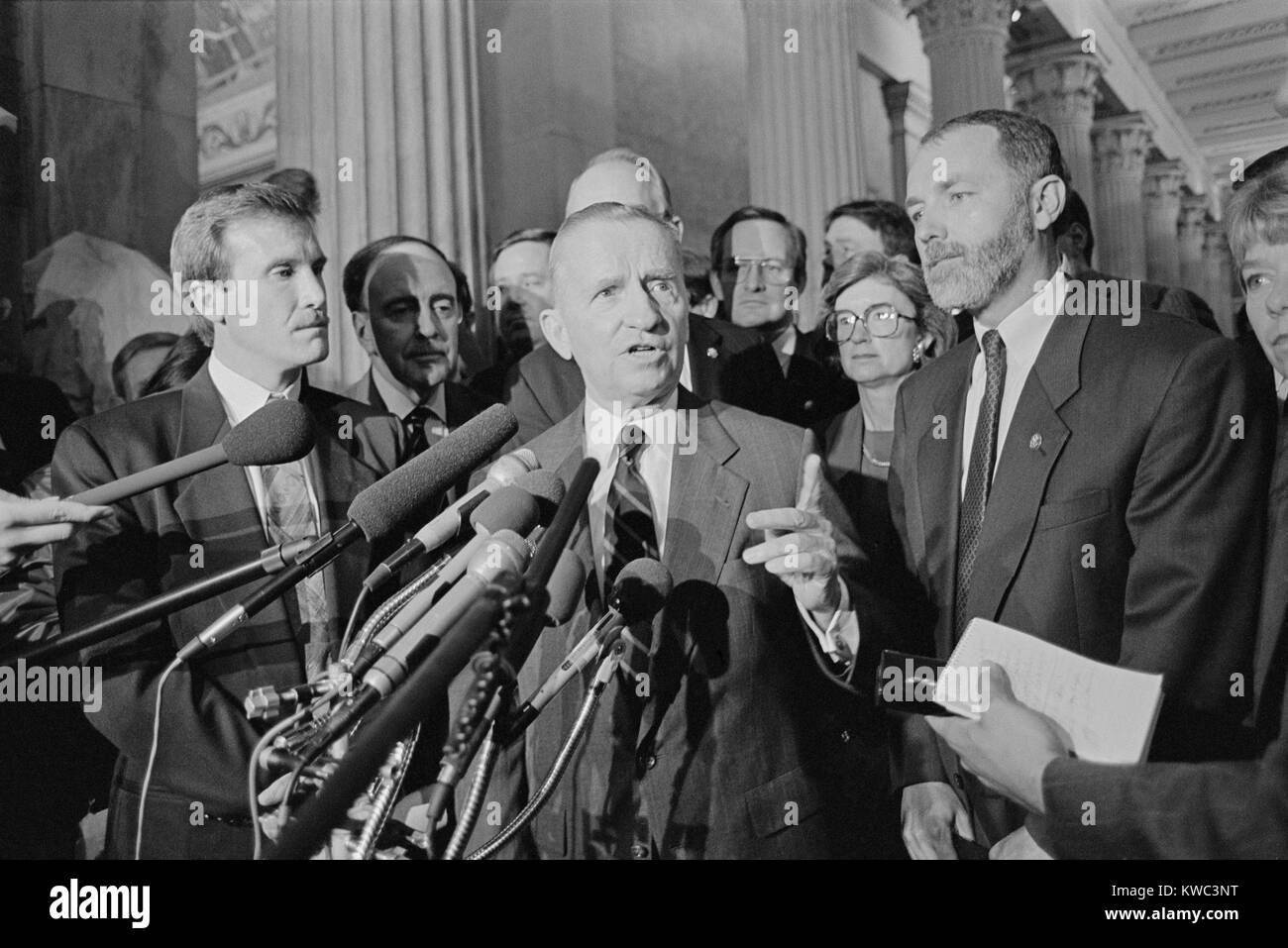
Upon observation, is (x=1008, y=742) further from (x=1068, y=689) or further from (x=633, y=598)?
(x=633, y=598)

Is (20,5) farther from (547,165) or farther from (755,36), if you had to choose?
(755,36)

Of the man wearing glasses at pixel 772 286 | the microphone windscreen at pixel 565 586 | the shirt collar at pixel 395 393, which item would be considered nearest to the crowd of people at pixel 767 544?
the microphone windscreen at pixel 565 586

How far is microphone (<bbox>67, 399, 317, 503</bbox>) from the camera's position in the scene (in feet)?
5.18

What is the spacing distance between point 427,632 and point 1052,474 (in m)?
1.20

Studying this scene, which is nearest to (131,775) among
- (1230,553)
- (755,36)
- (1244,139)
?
(1230,553)

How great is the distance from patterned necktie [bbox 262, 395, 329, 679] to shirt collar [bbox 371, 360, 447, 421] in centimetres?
A: 71

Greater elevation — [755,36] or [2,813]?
[755,36]

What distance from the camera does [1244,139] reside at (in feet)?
13.1

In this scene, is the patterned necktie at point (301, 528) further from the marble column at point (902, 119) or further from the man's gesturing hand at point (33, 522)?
the marble column at point (902, 119)

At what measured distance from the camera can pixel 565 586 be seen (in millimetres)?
1639

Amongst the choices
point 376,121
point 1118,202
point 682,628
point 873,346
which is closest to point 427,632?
point 682,628

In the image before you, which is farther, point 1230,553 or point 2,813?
point 2,813

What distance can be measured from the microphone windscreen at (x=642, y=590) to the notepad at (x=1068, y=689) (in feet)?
1.40

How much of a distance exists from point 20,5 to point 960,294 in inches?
143
